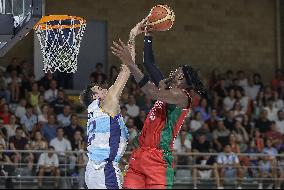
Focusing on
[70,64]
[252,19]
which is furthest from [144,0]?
[70,64]

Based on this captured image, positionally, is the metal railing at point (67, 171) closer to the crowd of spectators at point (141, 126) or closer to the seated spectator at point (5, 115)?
the crowd of spectators at point (141, 126)

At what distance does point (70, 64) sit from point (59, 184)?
348 cm

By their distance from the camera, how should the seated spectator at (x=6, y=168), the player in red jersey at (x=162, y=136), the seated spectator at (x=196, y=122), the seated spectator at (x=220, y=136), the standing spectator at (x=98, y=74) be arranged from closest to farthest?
the player in red jersey at (x=162, y=136), the seated spectator at (x=6, y=168), the seated spectator at (x=220, y=136), the seated spectator at (x=196, y=122), the standing spectator at (x=98, y=74)

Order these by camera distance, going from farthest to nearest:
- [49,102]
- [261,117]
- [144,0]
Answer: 1. [144,0]
2. [261,117]
3. [49,102]

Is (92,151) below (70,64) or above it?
below

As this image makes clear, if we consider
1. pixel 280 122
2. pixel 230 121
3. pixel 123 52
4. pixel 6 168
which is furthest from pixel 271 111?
pixel 123 52

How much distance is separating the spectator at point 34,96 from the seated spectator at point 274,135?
16.3ft

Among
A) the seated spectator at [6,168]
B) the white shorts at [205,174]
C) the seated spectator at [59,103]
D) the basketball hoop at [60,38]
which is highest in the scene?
the basketball hoop at [60,38]

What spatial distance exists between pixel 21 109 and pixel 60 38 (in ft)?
17.9

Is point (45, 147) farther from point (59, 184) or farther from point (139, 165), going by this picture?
point (139, 165)

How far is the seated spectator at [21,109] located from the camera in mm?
15289

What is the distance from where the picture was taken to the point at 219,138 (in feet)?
52.9

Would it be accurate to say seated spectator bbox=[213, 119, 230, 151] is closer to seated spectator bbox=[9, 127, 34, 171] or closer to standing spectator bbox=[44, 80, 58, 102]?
standing spectator bbox=[44, 80, 58, 102]

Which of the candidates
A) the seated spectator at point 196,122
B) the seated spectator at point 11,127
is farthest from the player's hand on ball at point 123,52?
the seated spectator at point 196,122
